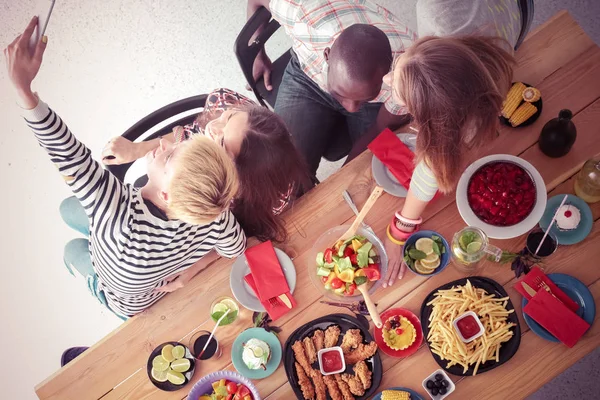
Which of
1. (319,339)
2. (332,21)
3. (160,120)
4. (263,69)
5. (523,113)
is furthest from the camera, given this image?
(263,69)

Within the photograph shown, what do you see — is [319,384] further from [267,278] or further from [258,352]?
[267,278]

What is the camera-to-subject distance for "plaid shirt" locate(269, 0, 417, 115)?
173 centimetres

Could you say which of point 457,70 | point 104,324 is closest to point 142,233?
point 457,70

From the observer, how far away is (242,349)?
1577 millimetres

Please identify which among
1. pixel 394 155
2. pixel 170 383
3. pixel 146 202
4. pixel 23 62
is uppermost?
pixel 23 62

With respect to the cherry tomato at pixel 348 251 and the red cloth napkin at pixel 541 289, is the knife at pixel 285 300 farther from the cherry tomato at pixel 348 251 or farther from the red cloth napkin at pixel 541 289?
the red cloth napkin at pixel 541 289

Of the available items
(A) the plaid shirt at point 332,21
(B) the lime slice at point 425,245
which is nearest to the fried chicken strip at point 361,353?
(B) the lime slice at point 425,245

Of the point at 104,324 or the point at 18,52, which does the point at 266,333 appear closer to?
the point at 18,52

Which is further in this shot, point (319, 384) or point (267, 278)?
point (267, 278)

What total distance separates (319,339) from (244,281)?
327 millimetres

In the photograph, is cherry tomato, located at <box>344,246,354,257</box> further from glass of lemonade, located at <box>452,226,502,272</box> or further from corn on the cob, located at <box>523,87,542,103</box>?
corn on the cob, located at <box>523,87,542,103</box>

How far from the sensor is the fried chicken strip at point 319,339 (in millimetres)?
1545

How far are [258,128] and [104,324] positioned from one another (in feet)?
5.54

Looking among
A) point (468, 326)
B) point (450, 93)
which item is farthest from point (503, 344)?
point (450, 93)
